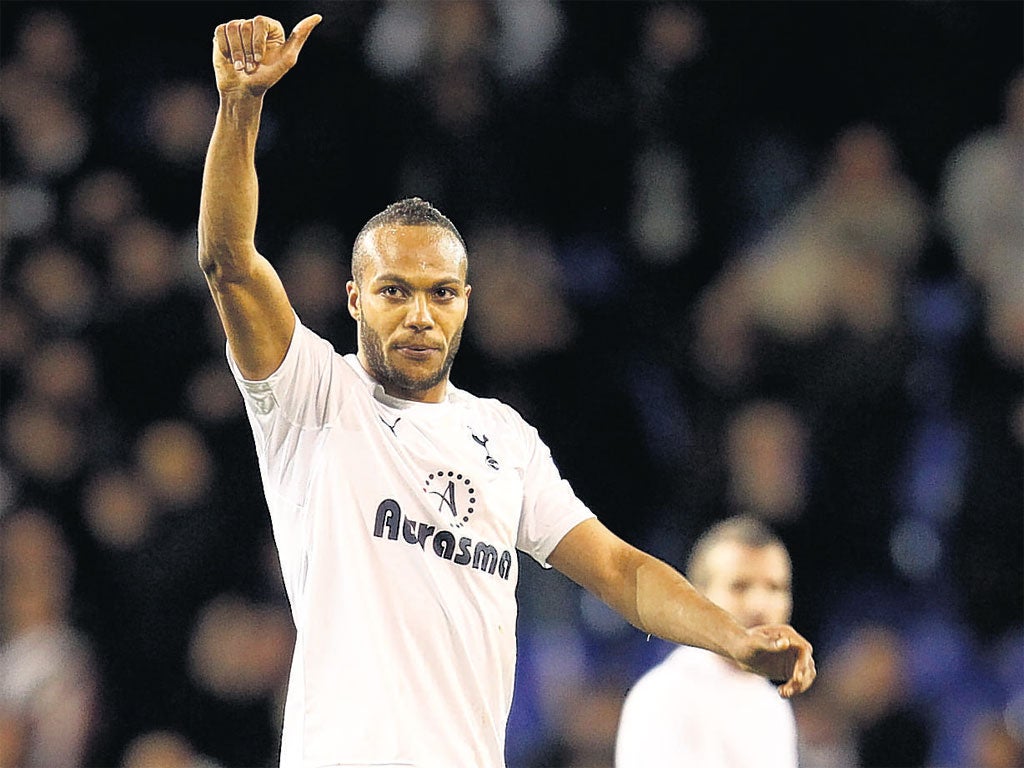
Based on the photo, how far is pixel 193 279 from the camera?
6.23 metres

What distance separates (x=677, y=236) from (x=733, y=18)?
3.88ft

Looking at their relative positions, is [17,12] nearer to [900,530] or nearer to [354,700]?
[900,530]

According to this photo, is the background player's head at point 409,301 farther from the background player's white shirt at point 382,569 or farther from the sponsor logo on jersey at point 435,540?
the sponsor logo on jersey at point 435,540

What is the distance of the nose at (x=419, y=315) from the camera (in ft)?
10.4

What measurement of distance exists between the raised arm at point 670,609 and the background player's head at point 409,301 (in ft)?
1.74

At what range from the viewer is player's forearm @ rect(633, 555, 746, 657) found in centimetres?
306

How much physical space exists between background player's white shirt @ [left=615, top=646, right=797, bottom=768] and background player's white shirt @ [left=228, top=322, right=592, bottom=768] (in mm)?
Answer: 1326

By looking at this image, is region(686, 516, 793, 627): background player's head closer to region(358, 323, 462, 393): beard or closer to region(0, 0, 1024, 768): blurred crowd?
region(0, 0, 1024, 768): blurred crowd

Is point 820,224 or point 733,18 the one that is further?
point 733,18

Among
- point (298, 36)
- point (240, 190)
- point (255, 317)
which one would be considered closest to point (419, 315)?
point (255, 317)

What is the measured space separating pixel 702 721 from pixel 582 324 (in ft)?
7.42

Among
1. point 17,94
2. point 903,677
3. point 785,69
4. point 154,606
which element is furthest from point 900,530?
point 17,94

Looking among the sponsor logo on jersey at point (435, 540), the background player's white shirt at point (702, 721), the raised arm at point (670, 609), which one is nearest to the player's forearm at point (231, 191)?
the sponsor logo on jersey at point (435, 540)

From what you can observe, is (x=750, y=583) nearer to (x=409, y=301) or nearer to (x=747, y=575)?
(x=747, y=575)
